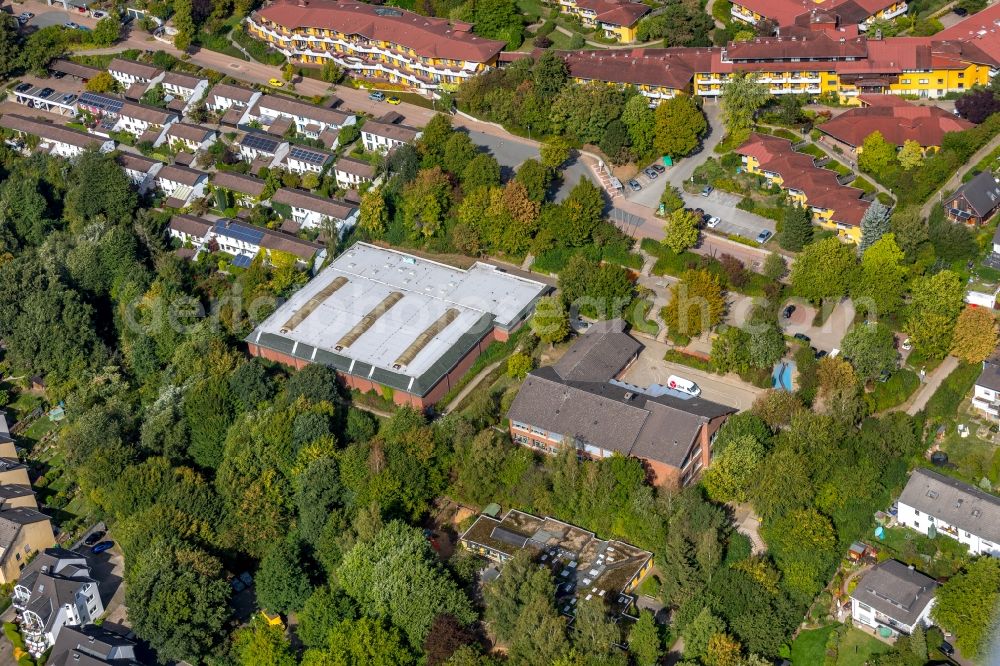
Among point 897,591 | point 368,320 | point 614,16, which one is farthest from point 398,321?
point 614,16

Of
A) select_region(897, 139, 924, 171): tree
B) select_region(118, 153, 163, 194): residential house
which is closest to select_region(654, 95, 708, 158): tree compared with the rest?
select_region(897, 139, 924, 171): tree

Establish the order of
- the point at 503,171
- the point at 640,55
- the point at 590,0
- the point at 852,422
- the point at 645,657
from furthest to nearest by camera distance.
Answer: the point at 590,0
the point at 640,55
the point at 503,171
the point at 852,422
the point at 645,657

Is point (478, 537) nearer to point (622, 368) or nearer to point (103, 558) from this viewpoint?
point (622, 368)

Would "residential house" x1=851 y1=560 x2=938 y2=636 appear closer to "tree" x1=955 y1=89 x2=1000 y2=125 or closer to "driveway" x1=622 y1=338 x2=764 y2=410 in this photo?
"driveway" x1=622 y1=338 x2=764 y2=410

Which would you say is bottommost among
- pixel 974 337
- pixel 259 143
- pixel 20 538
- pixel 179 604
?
pixel 20 538

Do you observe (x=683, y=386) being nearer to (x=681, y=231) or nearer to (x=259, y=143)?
(x=681, y=231)

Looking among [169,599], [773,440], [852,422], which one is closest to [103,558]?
[169,599]
